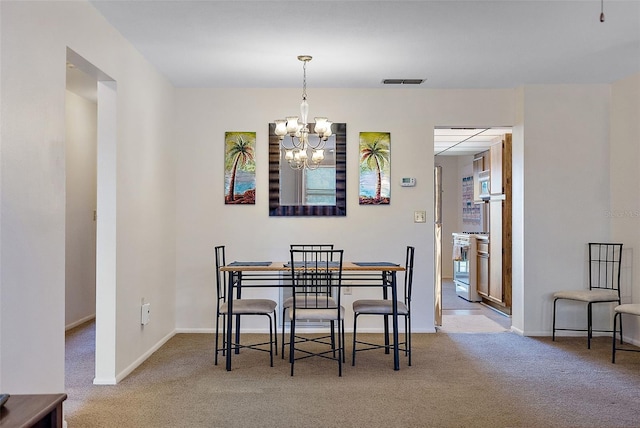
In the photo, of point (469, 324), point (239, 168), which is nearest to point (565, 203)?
point (469, 324)

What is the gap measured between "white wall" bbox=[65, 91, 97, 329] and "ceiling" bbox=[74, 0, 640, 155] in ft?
4.71

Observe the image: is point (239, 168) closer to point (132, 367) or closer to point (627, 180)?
point (132, 367)

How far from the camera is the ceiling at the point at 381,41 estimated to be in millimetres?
3484

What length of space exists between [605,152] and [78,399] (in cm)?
524

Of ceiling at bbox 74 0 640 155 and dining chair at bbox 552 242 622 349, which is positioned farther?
dining chair at bbox 552 242 622 349

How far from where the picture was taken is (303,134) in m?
4.69

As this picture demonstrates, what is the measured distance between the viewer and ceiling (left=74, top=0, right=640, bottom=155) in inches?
137

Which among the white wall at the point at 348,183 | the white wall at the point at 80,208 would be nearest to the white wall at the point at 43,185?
the white wall at the point at 348,183

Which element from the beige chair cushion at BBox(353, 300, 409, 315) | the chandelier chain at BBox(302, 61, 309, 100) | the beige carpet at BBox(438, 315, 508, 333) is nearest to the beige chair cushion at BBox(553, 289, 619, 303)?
the beige carpet at BBox(438, 315, 508, 333)

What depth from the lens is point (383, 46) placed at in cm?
425

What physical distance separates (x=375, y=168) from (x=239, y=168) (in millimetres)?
1445

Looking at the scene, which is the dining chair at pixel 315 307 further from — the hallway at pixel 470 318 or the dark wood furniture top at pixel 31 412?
the dark wood furniture top at pixel 31 412

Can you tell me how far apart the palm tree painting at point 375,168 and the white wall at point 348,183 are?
0.06 meters

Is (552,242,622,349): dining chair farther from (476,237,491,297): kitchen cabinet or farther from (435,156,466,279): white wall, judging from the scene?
(435,156,466,279): white wall
